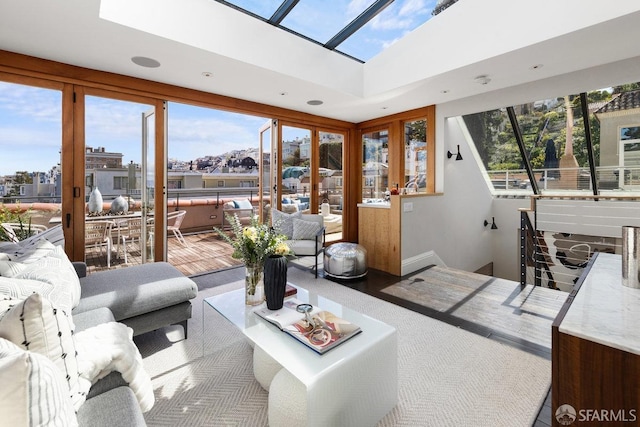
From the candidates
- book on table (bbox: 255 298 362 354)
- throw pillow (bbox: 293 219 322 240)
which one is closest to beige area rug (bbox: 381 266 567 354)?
throw pillow (bbox: 293 219 322 240)

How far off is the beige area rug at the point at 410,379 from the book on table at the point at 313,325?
1.55 ft

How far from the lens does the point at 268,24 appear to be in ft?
10.9

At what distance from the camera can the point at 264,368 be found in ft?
6.05

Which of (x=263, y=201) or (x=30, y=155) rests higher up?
(x=30, y=155)

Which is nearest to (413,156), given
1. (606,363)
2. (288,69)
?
(288,69)

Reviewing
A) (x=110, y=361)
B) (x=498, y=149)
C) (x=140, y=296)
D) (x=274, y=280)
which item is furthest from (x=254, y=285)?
(x=498, y=149)

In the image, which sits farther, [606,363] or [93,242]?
[93,242]

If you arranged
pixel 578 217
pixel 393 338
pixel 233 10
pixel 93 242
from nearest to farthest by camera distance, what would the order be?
pixel 393 338
pixel 233 10
pixel 93 242
pixel 578 217

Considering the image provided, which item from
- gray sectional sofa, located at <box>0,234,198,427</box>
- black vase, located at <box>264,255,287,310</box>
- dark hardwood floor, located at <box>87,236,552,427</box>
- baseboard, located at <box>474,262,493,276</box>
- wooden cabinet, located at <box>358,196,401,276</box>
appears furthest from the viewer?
baseboard, located at <box>474,262,493,276</box>

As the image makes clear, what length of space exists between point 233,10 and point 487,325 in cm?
383

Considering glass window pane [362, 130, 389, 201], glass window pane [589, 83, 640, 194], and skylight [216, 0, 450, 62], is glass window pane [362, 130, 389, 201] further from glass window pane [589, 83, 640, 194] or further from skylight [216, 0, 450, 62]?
glass window pane [589, 83, 640, 194]

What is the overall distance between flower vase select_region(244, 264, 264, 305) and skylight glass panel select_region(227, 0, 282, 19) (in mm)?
2669

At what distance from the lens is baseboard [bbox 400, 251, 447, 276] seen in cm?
425

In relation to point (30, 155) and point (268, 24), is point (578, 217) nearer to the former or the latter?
point (268, 24)
